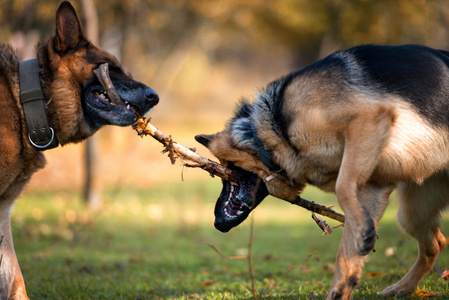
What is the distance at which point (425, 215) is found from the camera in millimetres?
4312

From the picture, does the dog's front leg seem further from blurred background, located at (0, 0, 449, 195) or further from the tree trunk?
the tree trunk

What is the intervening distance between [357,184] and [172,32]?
51.3ft

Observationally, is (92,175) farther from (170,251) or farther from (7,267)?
(7,267)

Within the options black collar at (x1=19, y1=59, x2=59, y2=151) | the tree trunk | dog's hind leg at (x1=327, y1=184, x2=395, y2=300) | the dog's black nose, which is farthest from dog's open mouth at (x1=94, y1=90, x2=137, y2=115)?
the tree trunk

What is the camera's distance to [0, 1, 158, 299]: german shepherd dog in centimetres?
363

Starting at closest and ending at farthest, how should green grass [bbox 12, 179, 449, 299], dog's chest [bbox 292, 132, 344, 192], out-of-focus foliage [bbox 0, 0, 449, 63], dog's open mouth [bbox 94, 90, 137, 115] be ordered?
dog's chest [bbox 292, 132, 344, 192]
dog's open mouth [bbox 94, 90, 137, 115]
green grass [bbox 12, 179, 449, 299]
out-of-focus foliage [bbox 0, 0, 449, 63]

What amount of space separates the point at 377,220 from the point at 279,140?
A: 1.01m

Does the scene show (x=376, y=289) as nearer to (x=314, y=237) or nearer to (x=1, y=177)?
(x=1, y=177)

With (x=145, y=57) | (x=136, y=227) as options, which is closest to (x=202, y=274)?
(x=136, y=227)

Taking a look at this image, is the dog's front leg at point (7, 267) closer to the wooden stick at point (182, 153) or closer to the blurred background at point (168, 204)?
the blurred background at point (168, 204)

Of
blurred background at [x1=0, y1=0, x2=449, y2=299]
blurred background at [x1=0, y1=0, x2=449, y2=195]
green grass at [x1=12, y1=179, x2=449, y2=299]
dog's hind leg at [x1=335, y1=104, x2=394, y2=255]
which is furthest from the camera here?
blurred background at [x1=0, y1=0, x2=449, y2=195]

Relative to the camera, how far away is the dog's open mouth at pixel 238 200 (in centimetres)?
418

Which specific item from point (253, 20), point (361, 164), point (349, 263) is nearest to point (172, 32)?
point (253, 20)

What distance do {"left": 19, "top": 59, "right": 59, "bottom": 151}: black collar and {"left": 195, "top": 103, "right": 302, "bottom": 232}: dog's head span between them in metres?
1.37
